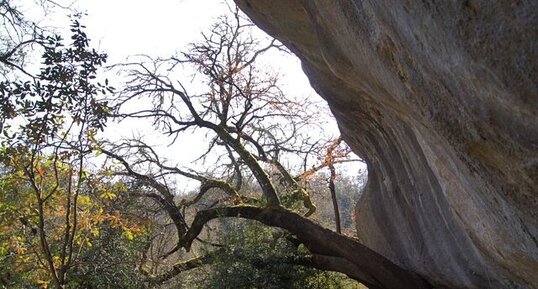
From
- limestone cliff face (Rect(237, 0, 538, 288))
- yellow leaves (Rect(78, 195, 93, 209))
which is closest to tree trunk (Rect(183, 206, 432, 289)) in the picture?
limestone cliff face (Rect(237, 0, 538, 288))

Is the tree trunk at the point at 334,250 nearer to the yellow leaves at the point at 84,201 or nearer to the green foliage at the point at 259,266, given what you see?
the green foliage at the point at 259,266

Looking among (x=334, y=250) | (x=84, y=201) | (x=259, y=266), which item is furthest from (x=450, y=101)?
(x=259, y=266)

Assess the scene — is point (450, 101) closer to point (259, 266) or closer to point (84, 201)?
point (84, 201)

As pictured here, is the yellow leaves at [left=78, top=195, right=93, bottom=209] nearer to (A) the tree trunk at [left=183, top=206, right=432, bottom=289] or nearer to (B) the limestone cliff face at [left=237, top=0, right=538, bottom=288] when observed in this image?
(A) the tree trunk at [left=183, top=206, right=432, bottom=289]

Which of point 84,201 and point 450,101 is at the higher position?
point 84,201

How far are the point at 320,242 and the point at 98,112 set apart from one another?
14.1ft

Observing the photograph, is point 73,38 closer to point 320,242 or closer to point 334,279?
point 320,242

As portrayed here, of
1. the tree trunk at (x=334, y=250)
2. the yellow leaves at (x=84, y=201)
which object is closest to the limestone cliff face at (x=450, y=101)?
the tree trunk at (x=334, y=250)

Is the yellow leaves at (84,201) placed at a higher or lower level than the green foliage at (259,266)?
higher

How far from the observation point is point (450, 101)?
288 cm

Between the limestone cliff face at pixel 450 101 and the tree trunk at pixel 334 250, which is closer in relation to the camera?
the limestone cliff face at pixel 450 101

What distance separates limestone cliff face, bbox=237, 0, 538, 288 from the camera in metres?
2.36

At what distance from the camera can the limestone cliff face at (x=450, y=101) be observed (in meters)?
2.36

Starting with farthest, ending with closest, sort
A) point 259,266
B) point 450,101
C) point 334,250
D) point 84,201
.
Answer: point 259,266 → point 334,250 → point 84,201 → point 450,101
